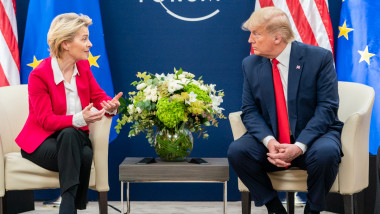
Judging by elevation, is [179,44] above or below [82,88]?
above

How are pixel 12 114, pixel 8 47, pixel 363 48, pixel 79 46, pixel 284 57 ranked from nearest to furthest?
pixel 284 57
pixel 79 46
pixel 12 114
pixel 363 48
pixel 8 47

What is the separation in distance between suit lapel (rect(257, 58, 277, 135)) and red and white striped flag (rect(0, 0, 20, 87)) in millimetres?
1979

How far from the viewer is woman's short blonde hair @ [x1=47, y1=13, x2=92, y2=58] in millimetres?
3213

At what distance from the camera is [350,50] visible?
402cm

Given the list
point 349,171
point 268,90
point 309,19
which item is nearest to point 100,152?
point 268,90

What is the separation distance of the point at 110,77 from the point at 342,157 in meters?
1.99

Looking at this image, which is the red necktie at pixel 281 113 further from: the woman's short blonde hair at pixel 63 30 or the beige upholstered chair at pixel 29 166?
the woman's short blonde hair at pixel 63 30

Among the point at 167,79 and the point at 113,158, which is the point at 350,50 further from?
the point at 113,158

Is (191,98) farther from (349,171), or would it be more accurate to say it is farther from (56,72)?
(349,171)

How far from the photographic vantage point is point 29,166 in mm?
3074

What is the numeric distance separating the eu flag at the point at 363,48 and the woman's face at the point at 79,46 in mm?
1977

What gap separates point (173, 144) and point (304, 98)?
2.66ft

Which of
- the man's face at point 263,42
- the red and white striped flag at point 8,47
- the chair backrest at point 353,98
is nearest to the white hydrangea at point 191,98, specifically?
the man's face at point 263,42

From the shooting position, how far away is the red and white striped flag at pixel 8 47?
13.1ft
